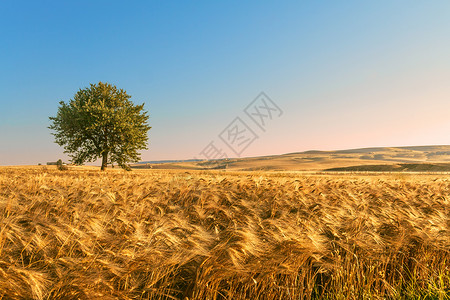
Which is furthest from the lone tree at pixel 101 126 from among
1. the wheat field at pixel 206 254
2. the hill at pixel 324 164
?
the wheat field at pixel 206 254

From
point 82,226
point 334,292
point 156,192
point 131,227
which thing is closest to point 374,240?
point 334,292

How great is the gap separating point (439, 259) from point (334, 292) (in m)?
1.75

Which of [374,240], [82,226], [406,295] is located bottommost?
[406,295]

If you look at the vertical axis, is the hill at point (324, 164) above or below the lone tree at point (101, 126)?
below

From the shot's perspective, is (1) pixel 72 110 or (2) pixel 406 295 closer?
(2) pixel 406 295

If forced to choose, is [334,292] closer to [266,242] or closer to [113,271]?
[266,242]

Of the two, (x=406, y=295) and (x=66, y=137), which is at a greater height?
(x=66, y=137)

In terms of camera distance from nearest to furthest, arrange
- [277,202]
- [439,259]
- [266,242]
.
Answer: [266,242]
[439,259]
[277,202]

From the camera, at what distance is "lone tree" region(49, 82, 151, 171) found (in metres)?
Result: 25.0

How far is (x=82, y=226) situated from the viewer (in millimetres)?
2496

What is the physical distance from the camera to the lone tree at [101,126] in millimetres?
24953

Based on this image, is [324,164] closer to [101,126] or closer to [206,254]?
[101,126]

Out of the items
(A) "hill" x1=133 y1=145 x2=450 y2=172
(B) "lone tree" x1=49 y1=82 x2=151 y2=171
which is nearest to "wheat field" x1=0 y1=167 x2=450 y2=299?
(B) "lone tree" x1=49 y1=82 x2=151 y2=171

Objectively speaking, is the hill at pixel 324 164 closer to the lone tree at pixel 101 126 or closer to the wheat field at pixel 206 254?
the lone tree at pixel 101 126
